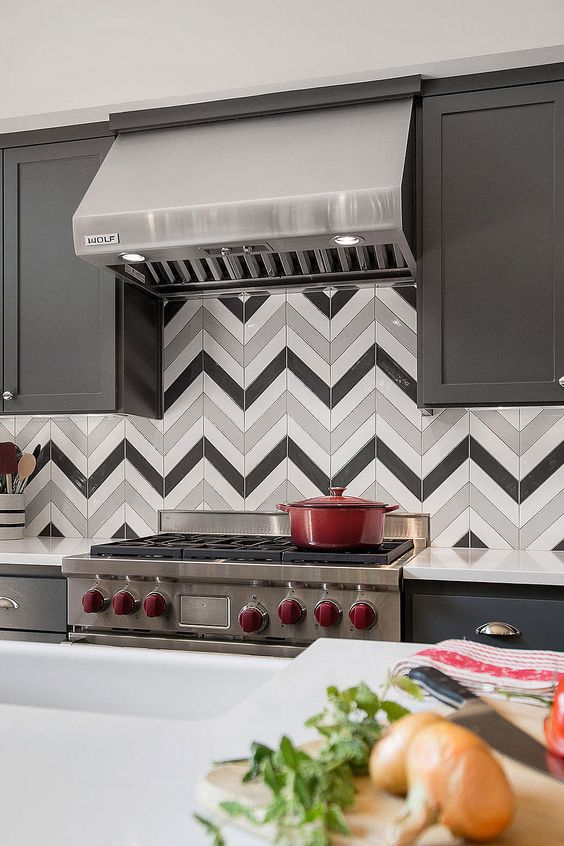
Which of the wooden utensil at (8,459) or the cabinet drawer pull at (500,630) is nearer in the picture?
the cabinet drawer pull at (500,630)

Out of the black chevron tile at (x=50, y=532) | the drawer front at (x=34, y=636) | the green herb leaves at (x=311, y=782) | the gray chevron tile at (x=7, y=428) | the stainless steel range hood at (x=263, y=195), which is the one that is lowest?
the drawer front at (x=34, y=636)

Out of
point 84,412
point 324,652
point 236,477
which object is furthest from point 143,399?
point 324,652

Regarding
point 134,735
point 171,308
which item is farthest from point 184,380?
point 134,735

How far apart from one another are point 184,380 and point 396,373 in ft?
2.70

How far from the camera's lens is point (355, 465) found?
2912 millimetres

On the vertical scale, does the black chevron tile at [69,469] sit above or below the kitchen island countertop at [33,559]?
above

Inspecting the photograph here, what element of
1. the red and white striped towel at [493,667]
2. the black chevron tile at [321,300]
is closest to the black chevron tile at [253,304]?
the black chevron tile at [321,300]

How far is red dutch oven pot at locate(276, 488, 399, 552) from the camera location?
7.66 ft

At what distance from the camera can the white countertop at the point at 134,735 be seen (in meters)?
0.65

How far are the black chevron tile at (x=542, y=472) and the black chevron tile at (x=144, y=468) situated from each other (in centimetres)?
135

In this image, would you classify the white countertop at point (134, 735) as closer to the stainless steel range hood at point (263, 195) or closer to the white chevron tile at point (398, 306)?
the stainless steel range hood at point (263, 195)

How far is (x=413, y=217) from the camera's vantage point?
99.6 inches

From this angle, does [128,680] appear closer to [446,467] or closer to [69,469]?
[446,467]

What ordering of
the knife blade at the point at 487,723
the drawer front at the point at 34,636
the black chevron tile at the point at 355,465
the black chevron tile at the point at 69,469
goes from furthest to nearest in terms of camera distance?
the black chevron tile at the point at 69,469, the black chevron tile at the point at 355,465, the drawer front at the point at 34,636, the knife blade at the point at 487,723
